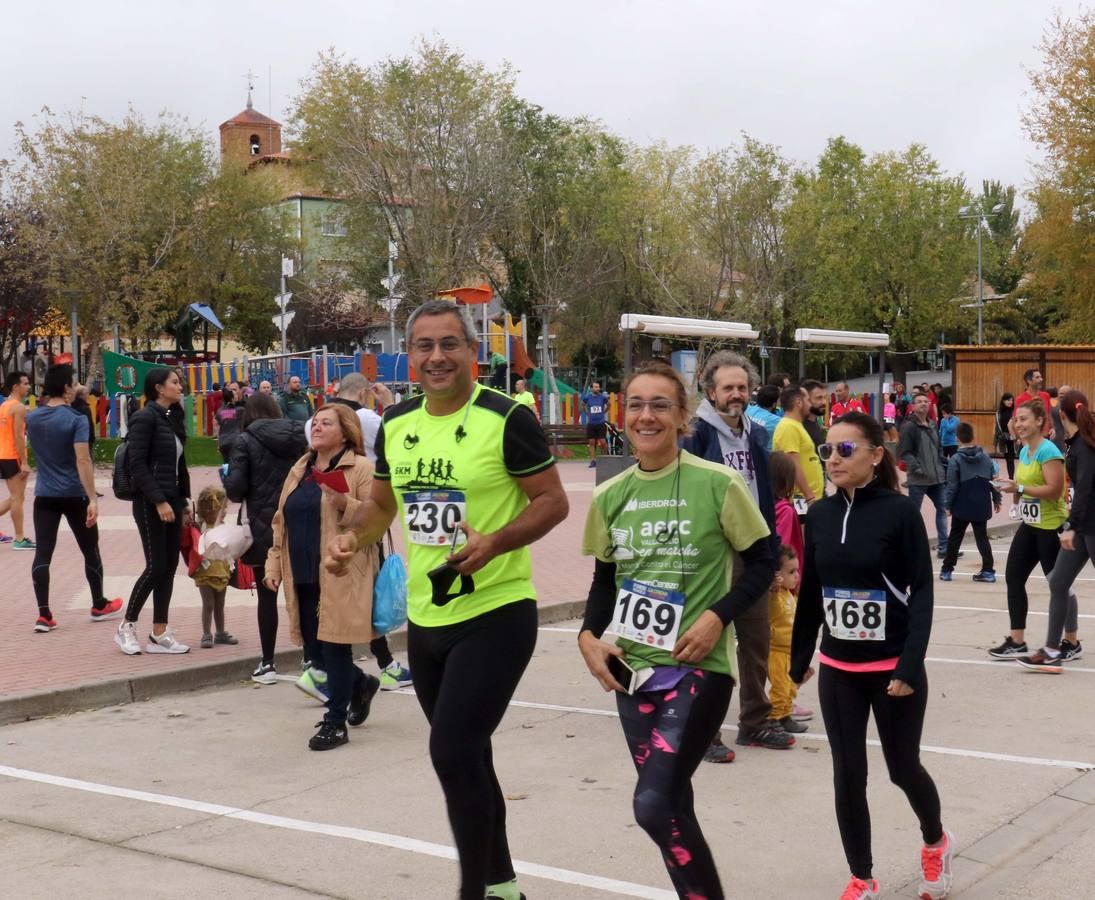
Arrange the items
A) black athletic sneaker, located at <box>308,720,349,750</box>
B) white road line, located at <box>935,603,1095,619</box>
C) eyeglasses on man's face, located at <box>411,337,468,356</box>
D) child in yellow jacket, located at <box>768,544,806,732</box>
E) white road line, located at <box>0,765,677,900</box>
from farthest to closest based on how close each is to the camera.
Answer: white road line, located at <box>935,603,1095,619</box> → child in yellow jacket, located at <box>768,544,806,732</box> → black athletic sneaker, located at <box>308,720,349,750</box> → white road line, located at <box>0,765,677,900</box> → eyeglasses on man's face, located at <box>411,337,468,356</box>

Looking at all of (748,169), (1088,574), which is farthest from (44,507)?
(748,169)

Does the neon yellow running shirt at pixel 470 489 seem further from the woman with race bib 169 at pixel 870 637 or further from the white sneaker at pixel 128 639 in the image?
the white sneaker at pixel 128 639

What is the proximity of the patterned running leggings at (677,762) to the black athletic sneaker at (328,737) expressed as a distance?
3.40 m

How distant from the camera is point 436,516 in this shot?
4.12 m

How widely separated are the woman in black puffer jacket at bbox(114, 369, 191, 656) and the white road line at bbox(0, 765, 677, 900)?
2.53 metres

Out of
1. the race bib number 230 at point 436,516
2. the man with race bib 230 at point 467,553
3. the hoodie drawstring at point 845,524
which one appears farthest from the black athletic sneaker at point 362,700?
the hoodie drawstring at point 845,524

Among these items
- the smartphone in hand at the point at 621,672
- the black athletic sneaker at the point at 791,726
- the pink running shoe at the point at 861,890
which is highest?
the smartphone in hand at the point at 621,672

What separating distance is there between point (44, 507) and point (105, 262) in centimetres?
3970

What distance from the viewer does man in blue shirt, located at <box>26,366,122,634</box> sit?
10.2 meters

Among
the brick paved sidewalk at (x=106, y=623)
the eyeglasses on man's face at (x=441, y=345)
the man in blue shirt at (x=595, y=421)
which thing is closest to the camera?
the eyeglasses on man's face at (x=441, y=345)

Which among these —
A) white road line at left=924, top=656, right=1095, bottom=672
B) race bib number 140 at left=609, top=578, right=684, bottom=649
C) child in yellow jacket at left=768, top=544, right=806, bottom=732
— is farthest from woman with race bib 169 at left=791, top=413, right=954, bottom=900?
white road line at left=924, top=656, right=1095, bottom=672

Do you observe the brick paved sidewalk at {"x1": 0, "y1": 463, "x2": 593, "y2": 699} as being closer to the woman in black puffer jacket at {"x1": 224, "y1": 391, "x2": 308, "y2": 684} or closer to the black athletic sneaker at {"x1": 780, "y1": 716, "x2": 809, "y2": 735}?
the woman in black puffer jacket at {"x1": 224, "y1": 391, "x2": 308, "y2": 684}

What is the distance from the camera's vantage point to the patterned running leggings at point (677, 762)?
12.0ft

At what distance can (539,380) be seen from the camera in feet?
147
